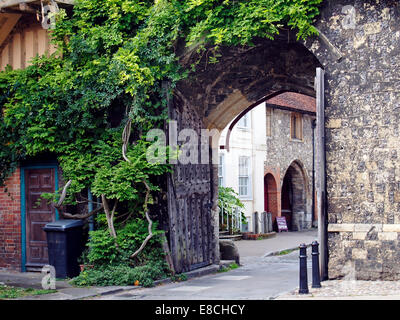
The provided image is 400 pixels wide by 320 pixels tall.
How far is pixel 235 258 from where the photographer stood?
14312 mm

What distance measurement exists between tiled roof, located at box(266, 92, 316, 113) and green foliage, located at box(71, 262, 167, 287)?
15.1 m

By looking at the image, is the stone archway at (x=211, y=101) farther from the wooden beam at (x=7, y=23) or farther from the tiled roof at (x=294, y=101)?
the tiled roof at (x=294, y=101)

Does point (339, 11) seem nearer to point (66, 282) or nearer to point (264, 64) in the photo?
point (264, 64)

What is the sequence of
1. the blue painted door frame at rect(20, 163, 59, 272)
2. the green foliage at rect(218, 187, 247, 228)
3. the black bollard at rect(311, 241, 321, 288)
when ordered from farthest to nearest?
the green foliage at rect(218, 187, 247, 228)
the blue painted door frame at rect(20, 163, 59, 272)
the black bollard at rect(311, 241, 321, 288)

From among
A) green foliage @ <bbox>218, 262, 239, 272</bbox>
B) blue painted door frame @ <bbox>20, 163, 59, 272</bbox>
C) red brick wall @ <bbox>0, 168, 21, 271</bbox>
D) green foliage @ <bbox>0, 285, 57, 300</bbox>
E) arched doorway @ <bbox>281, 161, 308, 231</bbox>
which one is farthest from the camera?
arched doorway @ <bbox>281, 161, 308, 231</bbox>

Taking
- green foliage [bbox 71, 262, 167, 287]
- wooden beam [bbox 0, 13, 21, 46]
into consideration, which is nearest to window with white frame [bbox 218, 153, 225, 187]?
wooden beam [bbox 0, 13, 21, 46]

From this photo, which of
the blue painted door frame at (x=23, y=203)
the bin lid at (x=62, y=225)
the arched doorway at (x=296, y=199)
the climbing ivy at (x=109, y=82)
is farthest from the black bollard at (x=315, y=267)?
the arched doorway at (x=296, y=199)

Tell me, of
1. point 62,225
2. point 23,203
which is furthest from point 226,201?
point 62,225

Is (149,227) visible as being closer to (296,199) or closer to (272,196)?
(272,196)

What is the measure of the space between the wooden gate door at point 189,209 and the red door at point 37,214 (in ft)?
8.87

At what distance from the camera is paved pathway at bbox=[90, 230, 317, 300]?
9.63 m

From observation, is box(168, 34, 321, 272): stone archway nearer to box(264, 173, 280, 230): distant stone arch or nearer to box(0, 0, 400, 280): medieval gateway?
box(0, 0, 400, 280): medieval gateway

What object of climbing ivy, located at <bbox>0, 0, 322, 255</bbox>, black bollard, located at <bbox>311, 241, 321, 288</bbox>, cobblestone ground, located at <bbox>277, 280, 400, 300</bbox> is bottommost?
cobblestone ground, located at <bbox>277, 280, 400, 300</bbox>

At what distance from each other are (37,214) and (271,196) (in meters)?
14.6
